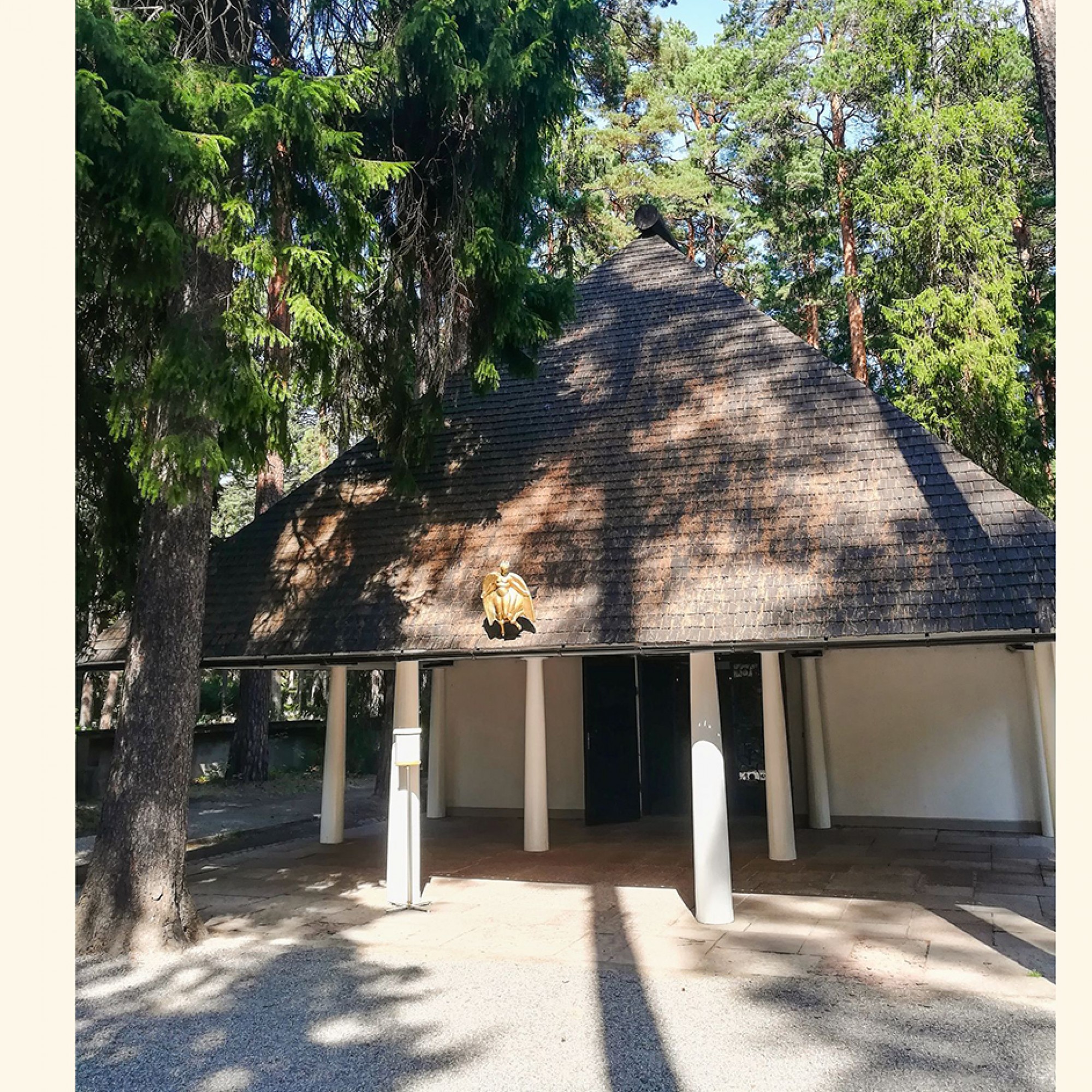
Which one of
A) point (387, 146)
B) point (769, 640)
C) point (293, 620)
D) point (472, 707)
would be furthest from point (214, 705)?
point (769, 640)

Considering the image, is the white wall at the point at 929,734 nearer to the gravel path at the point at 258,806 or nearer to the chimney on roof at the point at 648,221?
the chimney on roof at the point at 648,221

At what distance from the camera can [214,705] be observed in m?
25.8

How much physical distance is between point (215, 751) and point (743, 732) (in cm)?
1327

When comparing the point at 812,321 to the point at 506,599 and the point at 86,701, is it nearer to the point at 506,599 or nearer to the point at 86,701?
the point at 506,599

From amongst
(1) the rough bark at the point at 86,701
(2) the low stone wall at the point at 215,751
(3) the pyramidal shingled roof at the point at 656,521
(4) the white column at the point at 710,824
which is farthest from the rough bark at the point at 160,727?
(1) the rough bark at the point at 86,701

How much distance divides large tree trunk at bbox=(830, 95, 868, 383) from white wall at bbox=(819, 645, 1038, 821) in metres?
8.92

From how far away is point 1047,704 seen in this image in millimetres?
10445

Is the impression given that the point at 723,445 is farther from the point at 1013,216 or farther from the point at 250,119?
the point at 1013,216

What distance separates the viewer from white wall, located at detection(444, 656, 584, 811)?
13.5 metres

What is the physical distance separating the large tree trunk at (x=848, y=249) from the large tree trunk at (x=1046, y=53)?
45.4 ft

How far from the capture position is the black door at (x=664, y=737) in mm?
13672

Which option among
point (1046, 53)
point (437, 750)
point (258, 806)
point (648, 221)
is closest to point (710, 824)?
point (1046, 53)

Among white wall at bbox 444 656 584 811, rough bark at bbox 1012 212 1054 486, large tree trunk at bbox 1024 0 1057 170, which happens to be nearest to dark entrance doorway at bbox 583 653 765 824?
white wall at bbox 444 656 584 811

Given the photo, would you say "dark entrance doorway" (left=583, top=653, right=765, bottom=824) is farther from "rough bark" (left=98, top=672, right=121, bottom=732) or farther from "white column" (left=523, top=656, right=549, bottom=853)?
"rough bark" (left=98, top=672, right=121, bottom=732)
